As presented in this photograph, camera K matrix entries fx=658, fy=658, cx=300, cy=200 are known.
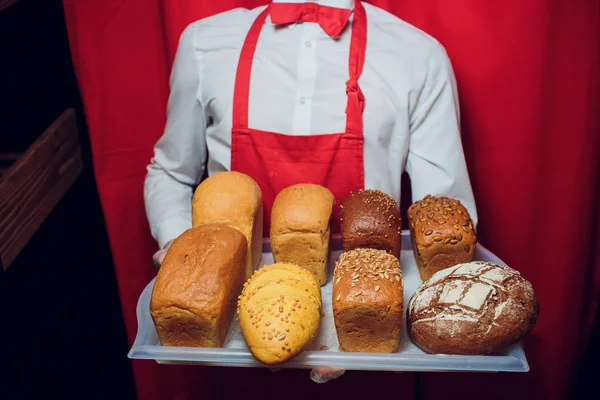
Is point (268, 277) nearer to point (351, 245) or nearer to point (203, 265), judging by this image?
point (203, 265)

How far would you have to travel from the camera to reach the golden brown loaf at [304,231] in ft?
4.39

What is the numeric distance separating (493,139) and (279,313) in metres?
0.95

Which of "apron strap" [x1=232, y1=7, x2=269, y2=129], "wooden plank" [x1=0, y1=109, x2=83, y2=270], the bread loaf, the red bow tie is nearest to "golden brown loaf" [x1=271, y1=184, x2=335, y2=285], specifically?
the bread loaf

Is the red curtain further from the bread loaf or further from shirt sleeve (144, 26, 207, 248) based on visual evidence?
the bread loaf

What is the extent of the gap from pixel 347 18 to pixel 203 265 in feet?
2.37

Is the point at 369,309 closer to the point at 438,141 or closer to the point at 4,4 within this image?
the point at 438,141

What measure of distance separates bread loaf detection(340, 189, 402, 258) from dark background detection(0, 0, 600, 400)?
0.89m

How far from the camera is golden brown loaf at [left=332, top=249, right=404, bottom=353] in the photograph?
3.83ft

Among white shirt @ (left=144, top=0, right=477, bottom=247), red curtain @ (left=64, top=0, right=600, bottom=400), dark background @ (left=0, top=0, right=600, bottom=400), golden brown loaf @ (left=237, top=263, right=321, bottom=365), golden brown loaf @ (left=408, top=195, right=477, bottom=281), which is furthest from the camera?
dark background @ (left=0, top=0, right=600, bottom=400)

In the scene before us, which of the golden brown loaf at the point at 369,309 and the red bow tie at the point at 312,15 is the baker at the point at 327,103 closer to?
the red bow tie at the point at 312,15

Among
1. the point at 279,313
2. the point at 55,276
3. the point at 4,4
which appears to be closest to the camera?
the point at 279,313

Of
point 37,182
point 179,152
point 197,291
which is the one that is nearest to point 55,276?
point 37,182

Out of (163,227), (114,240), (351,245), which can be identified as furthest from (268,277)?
(114,240)

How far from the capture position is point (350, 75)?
5.14ft
